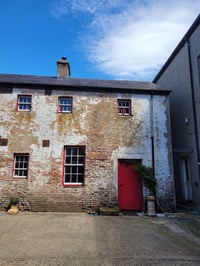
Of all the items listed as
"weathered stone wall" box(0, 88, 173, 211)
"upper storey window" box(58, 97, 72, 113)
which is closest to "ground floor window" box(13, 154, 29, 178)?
"weathered stone wall" box(0, 88, 173, 211)

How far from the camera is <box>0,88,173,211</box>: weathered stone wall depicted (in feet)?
30.5

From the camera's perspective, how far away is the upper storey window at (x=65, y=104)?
10406 mm

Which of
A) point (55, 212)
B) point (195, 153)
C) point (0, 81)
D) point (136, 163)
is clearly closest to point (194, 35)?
point (195, 153)

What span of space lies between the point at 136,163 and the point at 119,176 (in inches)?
46.4

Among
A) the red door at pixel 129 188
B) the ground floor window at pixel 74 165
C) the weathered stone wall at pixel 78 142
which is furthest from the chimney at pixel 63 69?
the red door at pixel 129 188

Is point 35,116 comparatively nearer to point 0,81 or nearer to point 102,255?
point 0,81

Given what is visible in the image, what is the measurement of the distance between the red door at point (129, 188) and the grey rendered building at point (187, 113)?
2.94 meters

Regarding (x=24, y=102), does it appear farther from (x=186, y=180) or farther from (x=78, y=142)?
(x=186, y=180)

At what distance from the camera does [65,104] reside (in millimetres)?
10453

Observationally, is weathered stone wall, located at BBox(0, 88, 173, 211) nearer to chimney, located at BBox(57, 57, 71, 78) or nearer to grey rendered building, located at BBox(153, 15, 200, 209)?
grey rendered building, located at BBox(153, 15, 200, 209)

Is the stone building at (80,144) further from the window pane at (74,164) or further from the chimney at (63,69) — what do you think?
the chimney at (63,69)

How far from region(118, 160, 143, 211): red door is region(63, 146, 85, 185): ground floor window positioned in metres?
2.06

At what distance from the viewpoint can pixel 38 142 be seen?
9.82 meters

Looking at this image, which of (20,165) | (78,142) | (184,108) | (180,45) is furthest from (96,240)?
(180,45)
